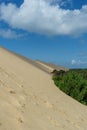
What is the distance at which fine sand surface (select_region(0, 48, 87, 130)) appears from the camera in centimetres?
1297

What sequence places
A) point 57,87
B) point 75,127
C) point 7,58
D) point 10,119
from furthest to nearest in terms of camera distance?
point 7,58, point 57,87, point 75,127, point 10,119

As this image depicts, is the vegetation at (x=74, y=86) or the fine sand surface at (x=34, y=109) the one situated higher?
the vegetation at (x=74, y=86)

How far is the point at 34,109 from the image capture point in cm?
1509

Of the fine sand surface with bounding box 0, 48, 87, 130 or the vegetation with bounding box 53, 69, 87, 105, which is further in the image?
the vegetation with bounding box 53, 69, 87, 105

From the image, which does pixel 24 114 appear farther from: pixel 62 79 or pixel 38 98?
pixel 62 79

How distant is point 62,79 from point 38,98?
8.27 meters

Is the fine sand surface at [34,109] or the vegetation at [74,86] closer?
the fine sand surface at [34,109]

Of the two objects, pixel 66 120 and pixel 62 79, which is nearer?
pixel 66 120

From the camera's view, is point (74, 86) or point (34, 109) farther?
point (74, 86)

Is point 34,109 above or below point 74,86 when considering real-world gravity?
below

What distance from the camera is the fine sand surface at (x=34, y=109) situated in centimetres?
1297

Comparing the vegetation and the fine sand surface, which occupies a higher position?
the vegetation

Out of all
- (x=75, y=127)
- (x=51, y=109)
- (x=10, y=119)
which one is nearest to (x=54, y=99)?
(x=51, y=109)

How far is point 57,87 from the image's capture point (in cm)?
2384
